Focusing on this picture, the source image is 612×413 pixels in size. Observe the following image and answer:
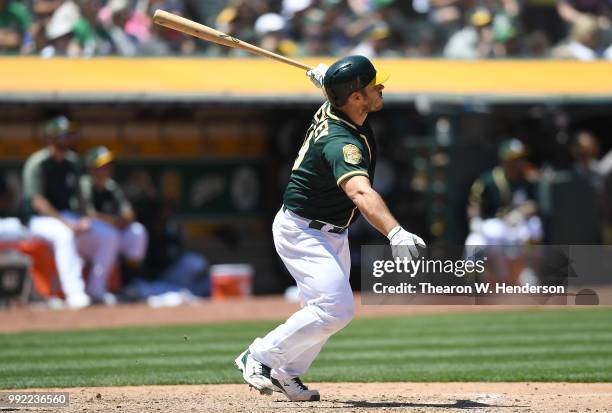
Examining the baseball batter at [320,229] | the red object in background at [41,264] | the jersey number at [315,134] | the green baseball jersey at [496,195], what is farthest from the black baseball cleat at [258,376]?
the green baseball jersey at [496,195]

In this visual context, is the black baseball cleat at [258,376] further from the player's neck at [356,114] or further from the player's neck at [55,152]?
the player's neck at [55,152]

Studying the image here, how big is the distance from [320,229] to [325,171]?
0.33m

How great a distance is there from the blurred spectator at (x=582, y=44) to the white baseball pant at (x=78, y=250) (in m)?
6.37

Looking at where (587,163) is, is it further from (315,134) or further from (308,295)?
(308,295)

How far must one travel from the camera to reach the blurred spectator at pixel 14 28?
1261 cm

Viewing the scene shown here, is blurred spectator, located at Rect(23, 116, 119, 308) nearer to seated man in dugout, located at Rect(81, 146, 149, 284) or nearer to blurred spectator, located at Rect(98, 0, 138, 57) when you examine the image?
seated man in dugout, located at Rect(81, 146, 149, 284)

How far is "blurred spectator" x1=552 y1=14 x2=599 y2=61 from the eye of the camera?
48.9 feet

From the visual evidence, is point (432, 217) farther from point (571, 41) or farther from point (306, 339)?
point (306, 339)

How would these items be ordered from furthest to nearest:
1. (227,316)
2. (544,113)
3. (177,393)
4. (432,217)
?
1. (544,113)
2. (432,217)
3. (227,316)
4. (177,393)

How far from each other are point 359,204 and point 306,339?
2.85ft

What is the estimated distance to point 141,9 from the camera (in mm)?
14008

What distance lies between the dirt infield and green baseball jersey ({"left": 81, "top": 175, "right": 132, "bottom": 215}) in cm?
576

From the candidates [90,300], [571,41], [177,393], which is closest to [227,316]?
[90,300]

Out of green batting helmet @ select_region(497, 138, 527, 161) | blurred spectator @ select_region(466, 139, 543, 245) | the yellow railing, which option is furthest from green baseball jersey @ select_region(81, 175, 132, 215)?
green batting helmet @ select_region(497, 138, 527, 161)
